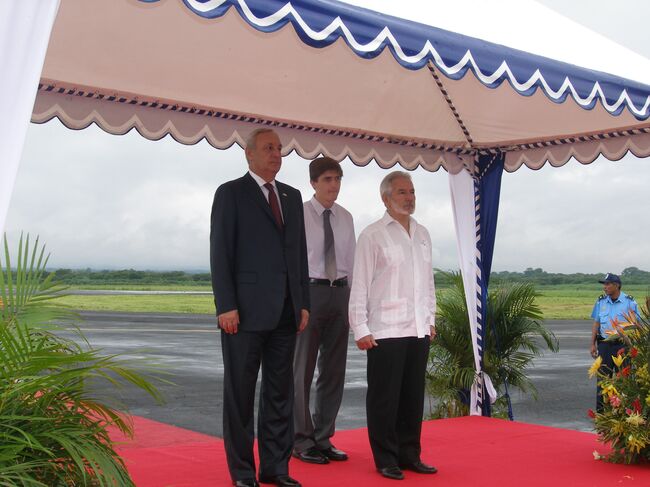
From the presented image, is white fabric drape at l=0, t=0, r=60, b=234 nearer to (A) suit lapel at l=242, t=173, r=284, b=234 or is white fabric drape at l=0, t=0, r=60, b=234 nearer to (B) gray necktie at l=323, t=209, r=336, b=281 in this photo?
(A) suit lapel at l=242, t=173, r=284, b=234

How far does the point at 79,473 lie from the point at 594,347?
308 inches

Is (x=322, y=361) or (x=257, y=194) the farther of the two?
(x=322, y=361)

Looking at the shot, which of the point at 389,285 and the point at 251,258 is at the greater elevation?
the point at 251,258

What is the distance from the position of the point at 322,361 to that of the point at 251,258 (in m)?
1.34

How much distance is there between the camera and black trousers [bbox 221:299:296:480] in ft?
14.5

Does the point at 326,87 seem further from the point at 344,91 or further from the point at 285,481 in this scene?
the point at 285,481

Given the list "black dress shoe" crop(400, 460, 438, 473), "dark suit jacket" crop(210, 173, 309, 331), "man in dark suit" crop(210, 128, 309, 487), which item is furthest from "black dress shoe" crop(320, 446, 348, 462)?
"dark suit jacket" crop(210, 173, 309, 331)

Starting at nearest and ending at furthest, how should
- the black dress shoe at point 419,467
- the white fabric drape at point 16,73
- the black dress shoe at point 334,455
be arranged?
the white fabric drape at point 16,73
the black dress shoe at point 419,467
the black dress shoe at point 334,455

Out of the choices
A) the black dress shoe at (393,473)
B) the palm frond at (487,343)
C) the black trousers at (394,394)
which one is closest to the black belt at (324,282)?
the black trousers at (394,394)

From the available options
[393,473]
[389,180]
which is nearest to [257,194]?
[389,180]

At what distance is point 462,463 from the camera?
5.45 m

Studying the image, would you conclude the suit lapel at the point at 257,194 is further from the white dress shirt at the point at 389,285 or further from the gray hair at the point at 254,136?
the white dress shirt at the point at 389,285

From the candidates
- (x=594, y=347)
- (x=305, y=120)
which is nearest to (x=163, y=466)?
(x=305, y=120)

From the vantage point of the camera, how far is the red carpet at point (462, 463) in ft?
16.1
